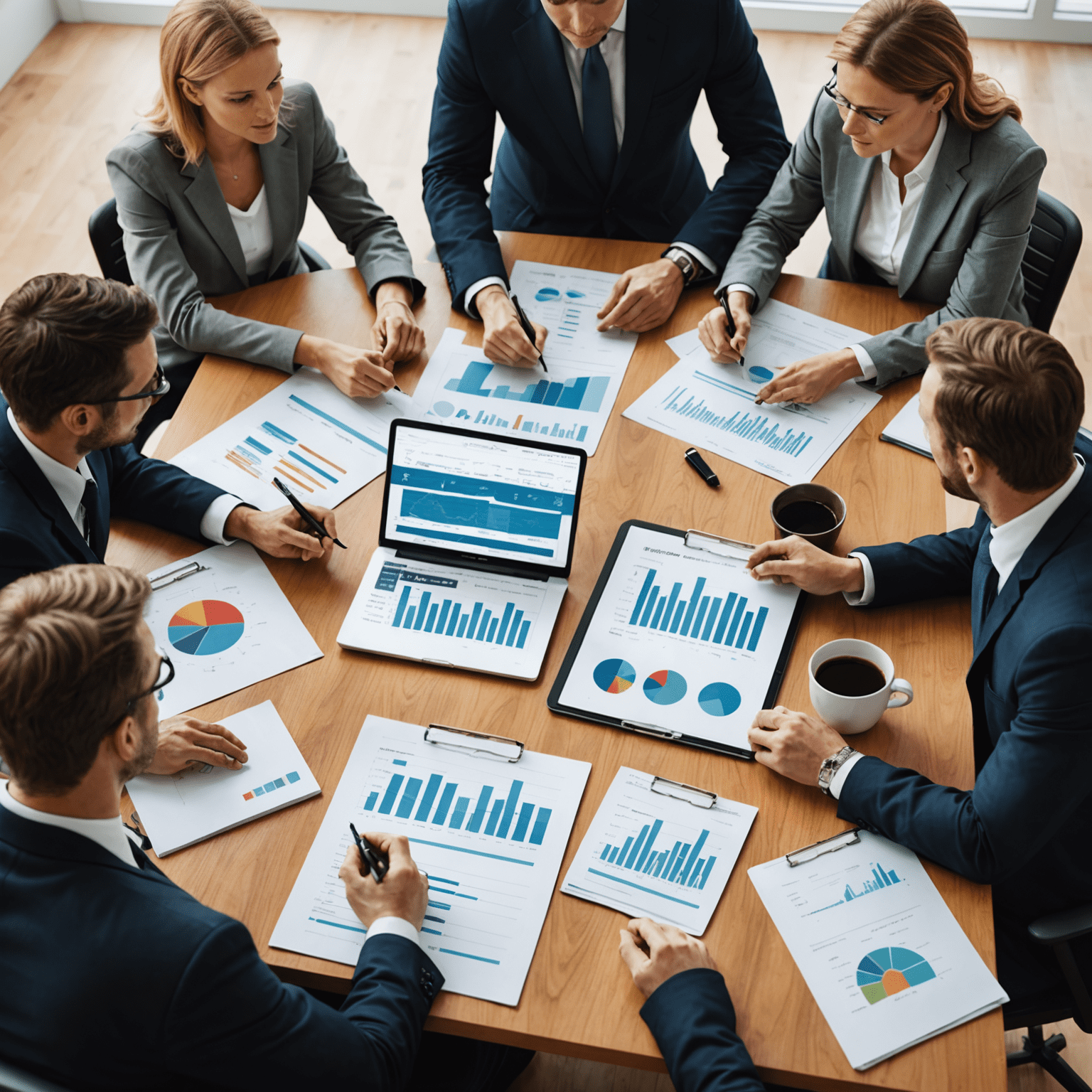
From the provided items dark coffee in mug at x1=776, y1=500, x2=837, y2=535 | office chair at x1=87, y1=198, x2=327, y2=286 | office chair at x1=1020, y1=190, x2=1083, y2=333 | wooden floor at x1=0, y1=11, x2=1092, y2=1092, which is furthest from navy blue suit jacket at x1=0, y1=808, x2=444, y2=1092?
wooden floor at x1=0, y1=11, x2=1092, y2=1092

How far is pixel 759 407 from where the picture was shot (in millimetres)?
2256

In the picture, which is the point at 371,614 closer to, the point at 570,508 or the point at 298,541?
the point at 298,541

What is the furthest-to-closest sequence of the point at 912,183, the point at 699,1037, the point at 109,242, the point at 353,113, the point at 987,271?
the point at 353,113 → the point at 109,242 → the point at 912,183 → the point at 987,271 → the point at 699,1037

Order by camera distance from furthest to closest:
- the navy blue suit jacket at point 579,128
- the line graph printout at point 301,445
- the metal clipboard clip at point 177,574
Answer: the navy blue suit jacket at point 579,128 < the line graph printout at point 301,445 < the metal clipboard clip at point 177,574

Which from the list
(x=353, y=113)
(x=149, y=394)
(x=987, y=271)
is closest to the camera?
(x=149, y=394)

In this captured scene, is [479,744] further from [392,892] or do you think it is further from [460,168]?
[460,168]

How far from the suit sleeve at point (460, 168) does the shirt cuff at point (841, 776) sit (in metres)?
1.38

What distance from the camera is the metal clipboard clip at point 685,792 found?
1637mm

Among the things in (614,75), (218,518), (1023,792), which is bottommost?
(218,518)

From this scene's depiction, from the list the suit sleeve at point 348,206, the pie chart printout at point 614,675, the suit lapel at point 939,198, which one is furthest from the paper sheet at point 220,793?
the suit lapel at point 939,198

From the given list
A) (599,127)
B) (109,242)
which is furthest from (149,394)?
(599,127)

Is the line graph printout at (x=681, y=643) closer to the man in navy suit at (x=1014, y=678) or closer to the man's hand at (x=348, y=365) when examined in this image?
the man in navy suit at (x=1014, y=678)

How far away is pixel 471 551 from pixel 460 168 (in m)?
1.29

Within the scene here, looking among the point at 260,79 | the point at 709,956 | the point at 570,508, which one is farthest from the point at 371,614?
the point at 260,79
